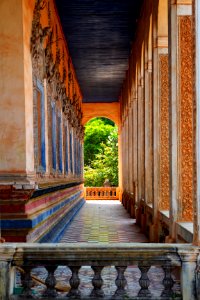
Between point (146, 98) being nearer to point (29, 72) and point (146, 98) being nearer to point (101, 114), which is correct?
point (29, 72)

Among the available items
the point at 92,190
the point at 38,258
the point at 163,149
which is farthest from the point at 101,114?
the point at 38,258

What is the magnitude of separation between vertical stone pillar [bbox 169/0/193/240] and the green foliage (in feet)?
117

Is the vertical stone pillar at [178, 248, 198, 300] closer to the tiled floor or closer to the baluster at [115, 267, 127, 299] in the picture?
the baluster at [115, 267, 127, 299]

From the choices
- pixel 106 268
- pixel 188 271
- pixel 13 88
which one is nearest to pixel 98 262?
pixel 188 271

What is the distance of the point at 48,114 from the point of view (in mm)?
11641

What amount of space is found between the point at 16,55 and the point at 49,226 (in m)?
3.91

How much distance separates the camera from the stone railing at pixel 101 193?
113 feet

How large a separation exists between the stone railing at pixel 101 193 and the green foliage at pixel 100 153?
8626 mm

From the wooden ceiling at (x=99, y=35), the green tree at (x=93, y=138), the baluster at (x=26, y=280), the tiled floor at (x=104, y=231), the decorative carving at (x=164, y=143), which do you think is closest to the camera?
the baluster at (x=26, y=280)

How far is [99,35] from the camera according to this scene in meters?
16.9

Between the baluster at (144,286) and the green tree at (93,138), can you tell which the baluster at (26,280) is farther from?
the green tree at (93,138)

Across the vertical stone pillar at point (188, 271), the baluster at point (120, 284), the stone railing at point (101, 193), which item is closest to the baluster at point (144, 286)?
the baluster at point (120, 284)

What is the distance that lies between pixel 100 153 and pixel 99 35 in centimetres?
2940

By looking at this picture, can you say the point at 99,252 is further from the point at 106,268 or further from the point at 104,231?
the point at 104,231
